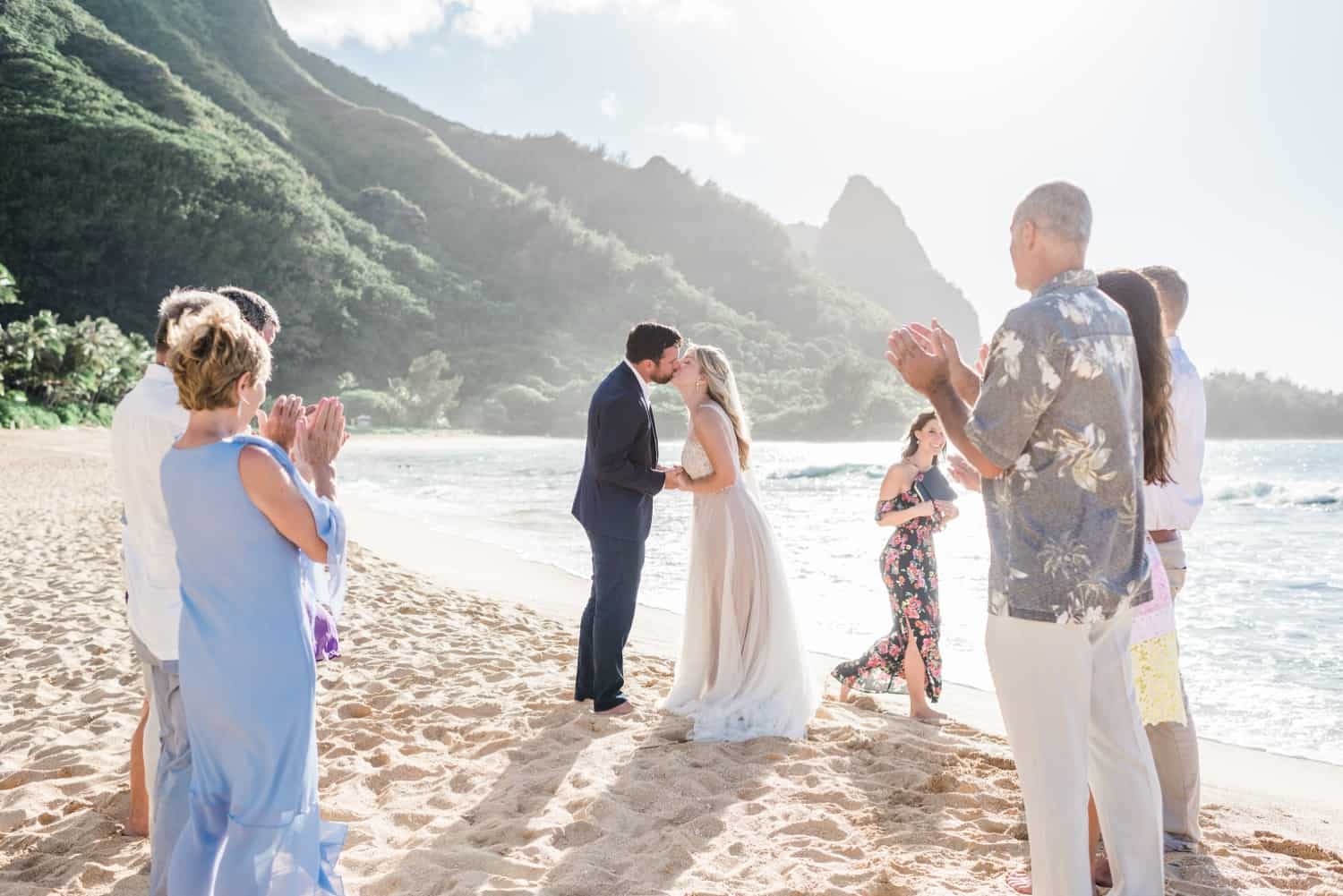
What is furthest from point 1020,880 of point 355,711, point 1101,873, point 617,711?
point 355,711

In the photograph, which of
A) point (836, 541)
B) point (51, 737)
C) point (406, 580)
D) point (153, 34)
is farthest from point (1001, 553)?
point (153, 34)

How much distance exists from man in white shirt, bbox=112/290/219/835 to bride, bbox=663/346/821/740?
2.54m

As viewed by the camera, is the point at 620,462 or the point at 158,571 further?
the point at 620,462

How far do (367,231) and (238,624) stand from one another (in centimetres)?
10093

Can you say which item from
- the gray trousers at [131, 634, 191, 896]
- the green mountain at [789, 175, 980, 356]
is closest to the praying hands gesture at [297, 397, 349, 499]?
the gray trousers at [131, 634, 191, 896]

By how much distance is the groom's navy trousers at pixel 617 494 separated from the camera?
468cm

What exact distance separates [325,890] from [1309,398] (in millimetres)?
119582

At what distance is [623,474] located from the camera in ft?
15.3

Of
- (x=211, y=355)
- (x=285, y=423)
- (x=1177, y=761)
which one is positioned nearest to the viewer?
(x=211, y=355)

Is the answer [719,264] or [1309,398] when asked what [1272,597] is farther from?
[719,264]

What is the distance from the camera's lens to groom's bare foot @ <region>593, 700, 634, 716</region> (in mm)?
4945

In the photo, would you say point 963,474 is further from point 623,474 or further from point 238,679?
point 238,679

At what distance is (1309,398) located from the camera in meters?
98.9

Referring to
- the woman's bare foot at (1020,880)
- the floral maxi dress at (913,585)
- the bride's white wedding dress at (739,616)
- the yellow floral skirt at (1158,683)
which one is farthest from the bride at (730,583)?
the yellow floral skirt at (1158,683)
